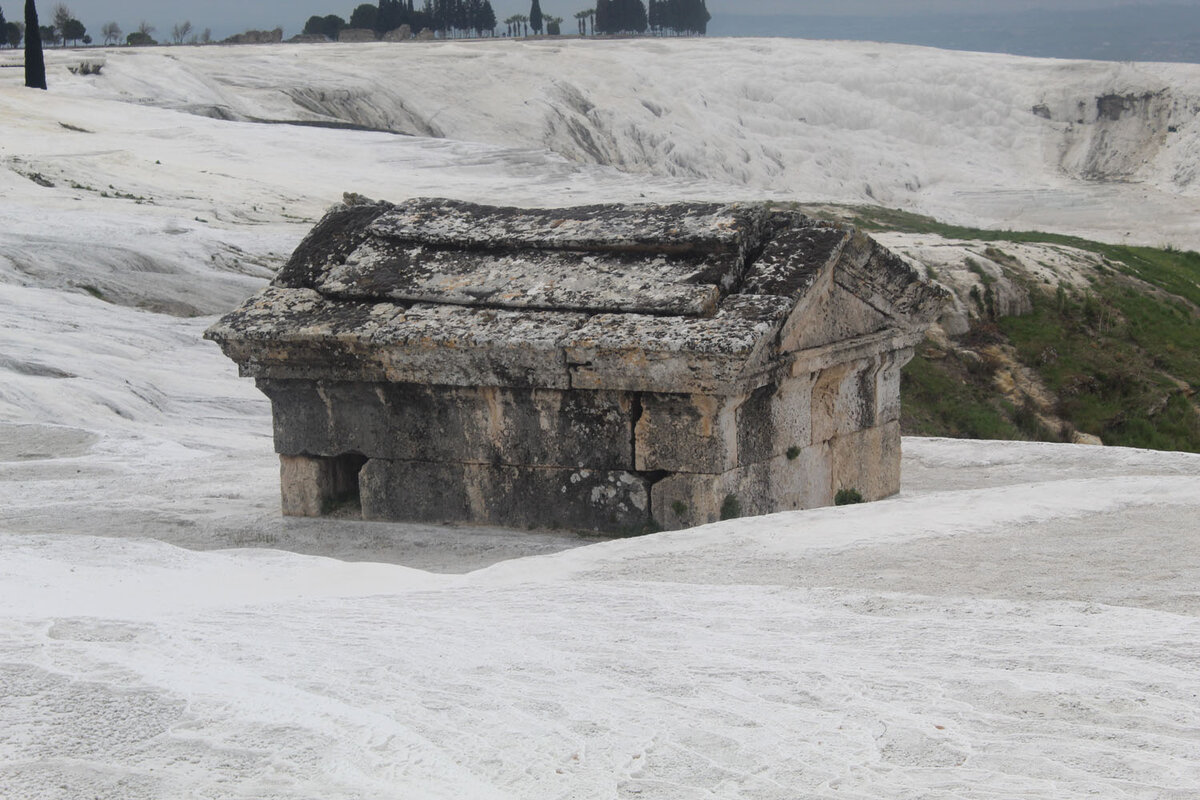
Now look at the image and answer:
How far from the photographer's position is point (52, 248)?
19562mm

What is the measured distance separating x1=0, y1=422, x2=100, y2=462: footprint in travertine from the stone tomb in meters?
2.88

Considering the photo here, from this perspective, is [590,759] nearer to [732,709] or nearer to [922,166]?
[732,709]

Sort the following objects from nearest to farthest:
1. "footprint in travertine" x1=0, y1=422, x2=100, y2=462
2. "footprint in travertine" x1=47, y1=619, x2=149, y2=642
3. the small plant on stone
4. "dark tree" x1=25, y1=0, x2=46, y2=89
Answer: "footprint in travertine" x1=47, y1=619, x2=149, y2=642
the small plant on stone
"footprint in travertine" x1=0, y1=422, x2=100, y2=462
"dark tree" x1=25, y1=0, x2=46, y2=89

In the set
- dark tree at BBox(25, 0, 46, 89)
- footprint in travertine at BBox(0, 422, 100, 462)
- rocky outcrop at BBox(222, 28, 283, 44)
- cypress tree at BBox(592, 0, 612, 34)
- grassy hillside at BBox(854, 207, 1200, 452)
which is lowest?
grassy hillside at BBox(854, 207, 1200, 452)

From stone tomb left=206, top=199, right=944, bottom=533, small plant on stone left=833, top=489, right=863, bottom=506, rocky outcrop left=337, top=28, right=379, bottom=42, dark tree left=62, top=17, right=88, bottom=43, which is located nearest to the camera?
stone tomb left=206, top=199, right=944, bottom=533

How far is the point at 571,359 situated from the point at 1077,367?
15.6m

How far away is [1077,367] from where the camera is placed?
864 inches

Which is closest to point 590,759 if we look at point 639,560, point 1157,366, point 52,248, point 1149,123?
point 639,560

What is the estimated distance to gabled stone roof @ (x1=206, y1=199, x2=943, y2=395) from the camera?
8.21 meters

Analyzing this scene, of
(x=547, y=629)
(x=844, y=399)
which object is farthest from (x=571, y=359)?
(x=547, y=629)

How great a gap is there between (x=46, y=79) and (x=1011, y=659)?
1937 inches

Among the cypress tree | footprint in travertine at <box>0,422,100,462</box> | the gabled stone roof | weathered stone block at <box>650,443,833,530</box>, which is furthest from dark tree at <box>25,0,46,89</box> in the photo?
the cypress tree

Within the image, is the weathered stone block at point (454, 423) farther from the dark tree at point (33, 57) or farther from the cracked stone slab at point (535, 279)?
the dark tree at point (33, 57)

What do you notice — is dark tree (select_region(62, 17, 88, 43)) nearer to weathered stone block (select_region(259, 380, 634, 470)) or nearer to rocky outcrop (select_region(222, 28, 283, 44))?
rocky outcrop (select_region(222, 28, 283, 44))
